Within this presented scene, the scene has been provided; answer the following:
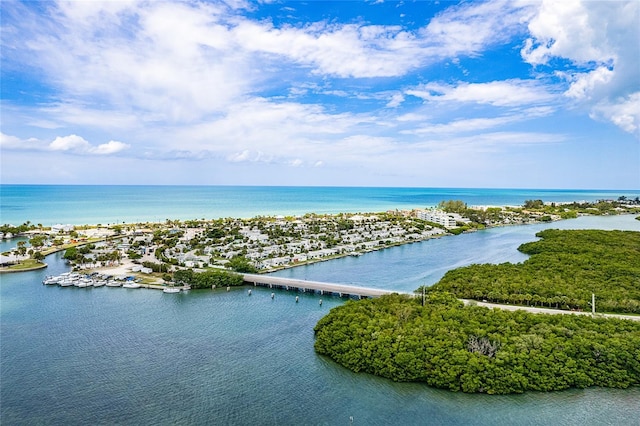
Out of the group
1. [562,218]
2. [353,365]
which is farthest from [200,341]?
[562,218]

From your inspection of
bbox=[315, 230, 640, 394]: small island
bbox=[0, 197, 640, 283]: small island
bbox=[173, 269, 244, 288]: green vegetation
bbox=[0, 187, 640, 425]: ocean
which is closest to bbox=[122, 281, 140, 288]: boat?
bbox=[0, 197, 640, 283]: small island

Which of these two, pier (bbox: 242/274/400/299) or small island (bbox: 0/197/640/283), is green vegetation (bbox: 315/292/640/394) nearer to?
pier (bbox: 242/274/400/299)

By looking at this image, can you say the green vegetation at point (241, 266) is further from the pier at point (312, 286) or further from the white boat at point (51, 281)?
the white boat at point (51, 281)

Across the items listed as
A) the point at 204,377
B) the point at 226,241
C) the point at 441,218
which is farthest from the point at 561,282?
the point at 441,218

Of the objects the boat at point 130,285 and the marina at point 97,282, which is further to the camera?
the boat at point 130,285

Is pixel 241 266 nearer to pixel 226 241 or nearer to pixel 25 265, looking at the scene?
pixel 226 241

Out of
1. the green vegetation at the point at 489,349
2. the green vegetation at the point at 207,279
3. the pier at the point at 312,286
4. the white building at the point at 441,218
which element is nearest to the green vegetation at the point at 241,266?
the pier at the point at 312,286

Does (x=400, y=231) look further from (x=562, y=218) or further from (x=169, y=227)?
(x=562, y=218)
